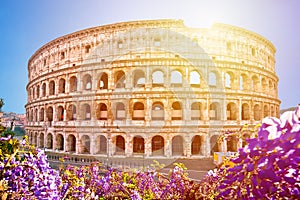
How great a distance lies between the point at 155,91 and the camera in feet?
74.7

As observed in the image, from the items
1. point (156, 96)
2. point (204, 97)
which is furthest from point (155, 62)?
point (204, 97)

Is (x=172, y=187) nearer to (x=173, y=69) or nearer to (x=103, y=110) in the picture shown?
(x=173, y=69)

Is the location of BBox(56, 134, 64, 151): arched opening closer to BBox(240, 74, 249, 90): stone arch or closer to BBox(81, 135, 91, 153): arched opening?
BBox(81, 135, 91, 153): arched opening

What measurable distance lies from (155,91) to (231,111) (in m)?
10.2

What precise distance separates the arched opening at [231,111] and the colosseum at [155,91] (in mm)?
120

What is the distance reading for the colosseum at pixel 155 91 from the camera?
74.7 feet

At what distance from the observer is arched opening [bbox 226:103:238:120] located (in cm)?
2483

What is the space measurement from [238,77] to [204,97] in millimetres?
5691

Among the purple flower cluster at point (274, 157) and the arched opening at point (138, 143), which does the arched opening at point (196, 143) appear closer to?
the arched opening at point (138, 143)

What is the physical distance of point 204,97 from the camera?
23344mm

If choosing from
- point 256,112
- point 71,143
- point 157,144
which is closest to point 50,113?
point 71,143

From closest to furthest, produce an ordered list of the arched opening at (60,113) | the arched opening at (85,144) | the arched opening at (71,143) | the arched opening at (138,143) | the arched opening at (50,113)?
the arched opening at (138,143) → the arched opening at (85,144) → the arched opening at (71,143) → the arched opening at (60,113) → the arched opening at (50,113)

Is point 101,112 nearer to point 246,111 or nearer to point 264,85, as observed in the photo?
point 246,111

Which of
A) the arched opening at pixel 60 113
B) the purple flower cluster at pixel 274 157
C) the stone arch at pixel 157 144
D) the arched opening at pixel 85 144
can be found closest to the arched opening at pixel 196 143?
the stone arch at pixel 157 144
